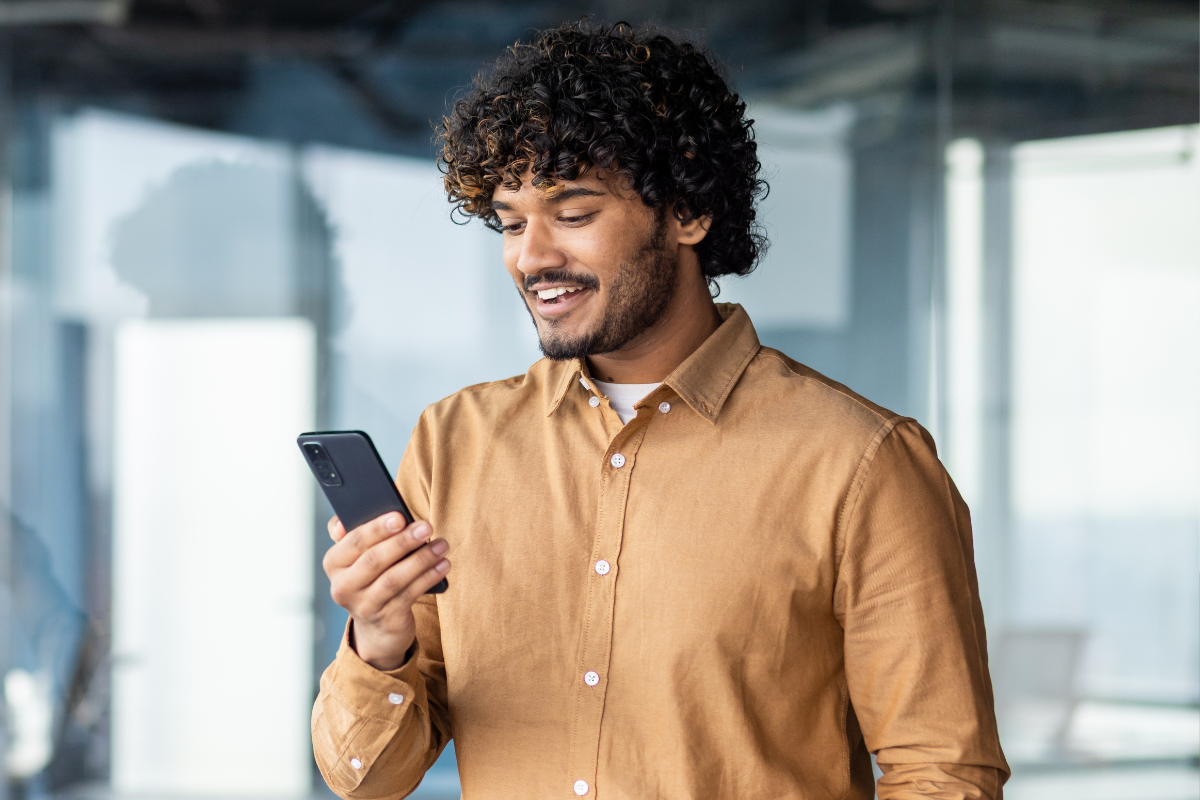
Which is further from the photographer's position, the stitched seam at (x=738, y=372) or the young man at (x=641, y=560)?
the stitched seam at (x=738, y=372)

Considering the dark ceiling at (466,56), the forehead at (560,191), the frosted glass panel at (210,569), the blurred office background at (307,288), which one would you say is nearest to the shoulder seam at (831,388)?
the forehead at (560,191)

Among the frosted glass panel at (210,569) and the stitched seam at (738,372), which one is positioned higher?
the stitched seam at (738,372)

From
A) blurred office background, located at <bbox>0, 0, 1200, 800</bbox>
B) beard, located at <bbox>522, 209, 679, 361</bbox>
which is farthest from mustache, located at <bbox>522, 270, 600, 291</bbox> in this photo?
blurred office background, located at <bbox>0, 0, 1200, 800</bbox>

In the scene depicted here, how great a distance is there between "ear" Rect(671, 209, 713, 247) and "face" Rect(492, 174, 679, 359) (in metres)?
0.10

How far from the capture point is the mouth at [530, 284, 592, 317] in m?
1.47

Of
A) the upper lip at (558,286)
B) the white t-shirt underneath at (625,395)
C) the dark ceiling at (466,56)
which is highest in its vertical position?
the dark ceiling at (466,56)

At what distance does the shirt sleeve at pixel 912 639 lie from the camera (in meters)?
1.30

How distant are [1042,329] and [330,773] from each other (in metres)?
2.94

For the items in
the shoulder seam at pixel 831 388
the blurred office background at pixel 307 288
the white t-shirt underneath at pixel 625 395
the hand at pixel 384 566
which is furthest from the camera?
the blurred office background at pixel 307 288

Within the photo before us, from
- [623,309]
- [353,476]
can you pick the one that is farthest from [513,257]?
[353,476]

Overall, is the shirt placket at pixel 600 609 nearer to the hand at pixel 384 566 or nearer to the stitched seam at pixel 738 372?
the stitched seam at pixel 738 372

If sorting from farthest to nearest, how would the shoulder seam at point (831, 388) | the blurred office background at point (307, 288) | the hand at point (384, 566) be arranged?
the blurred office background at point (307, 288) < the shoulder seam at point (831, 388) < the hand at point (384, 566)

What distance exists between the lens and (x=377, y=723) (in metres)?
1.36

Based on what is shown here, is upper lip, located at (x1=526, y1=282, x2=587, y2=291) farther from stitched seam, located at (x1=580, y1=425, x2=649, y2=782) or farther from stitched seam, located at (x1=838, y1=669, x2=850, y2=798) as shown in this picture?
stitched seam, located at (x1=838, y1=669, x2=850, y2=798)
